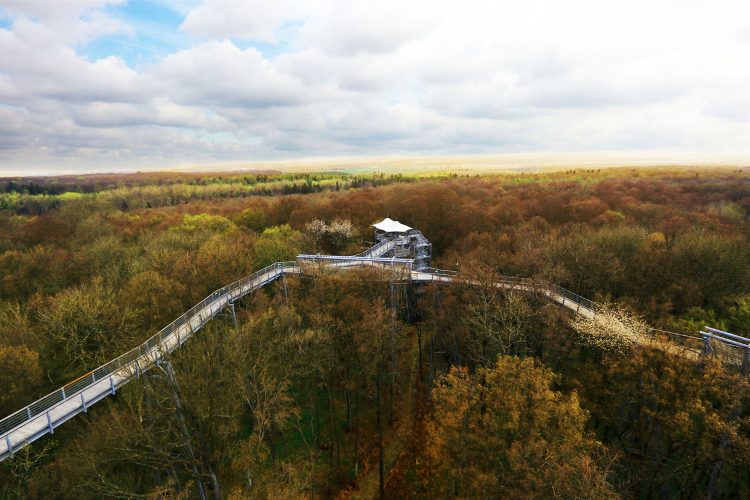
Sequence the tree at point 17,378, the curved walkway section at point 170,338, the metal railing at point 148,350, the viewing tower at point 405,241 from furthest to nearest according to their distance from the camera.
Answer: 1. the viewing tower at point 405,241
2. the tree at point 17,378
3. the metal railing at point 148,350
4. the curved walkway section at point 170,338

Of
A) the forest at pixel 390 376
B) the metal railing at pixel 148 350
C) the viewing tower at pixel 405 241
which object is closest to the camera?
the forest at pixel 390 376

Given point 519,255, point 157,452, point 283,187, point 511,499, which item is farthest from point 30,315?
point 283,187

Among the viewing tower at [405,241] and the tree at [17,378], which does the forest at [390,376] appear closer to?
the tree at [17,378]

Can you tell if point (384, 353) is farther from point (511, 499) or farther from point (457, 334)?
point (511, 499)

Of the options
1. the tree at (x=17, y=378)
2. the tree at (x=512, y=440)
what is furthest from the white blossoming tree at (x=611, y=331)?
the tree at (x=17, y=378)

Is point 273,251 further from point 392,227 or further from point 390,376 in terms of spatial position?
point 390,376

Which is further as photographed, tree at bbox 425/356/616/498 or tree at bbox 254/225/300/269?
tree at bbox 254/225/300/269

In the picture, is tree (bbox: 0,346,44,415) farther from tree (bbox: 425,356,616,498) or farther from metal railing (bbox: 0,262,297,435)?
tree (bbox: 425,356,616,498)

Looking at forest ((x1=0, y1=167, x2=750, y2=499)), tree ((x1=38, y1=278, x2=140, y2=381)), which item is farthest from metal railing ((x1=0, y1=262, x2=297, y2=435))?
tree ((x1=38, y1=278, x2=140, y2=381))
